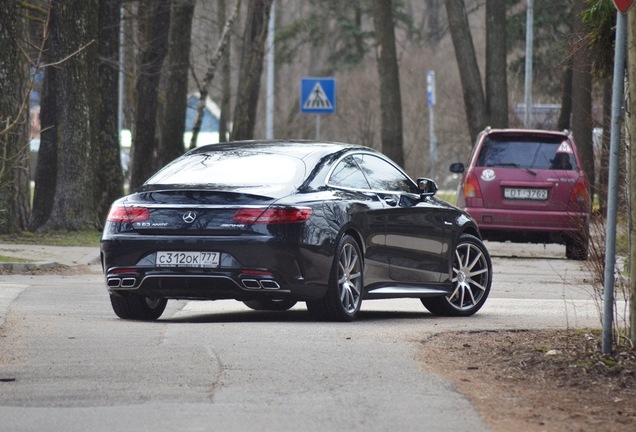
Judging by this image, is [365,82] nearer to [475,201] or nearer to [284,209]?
[475,201]

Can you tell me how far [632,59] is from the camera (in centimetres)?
878

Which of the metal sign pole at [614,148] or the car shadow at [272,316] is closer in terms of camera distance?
the metal sign pole at [614,148]

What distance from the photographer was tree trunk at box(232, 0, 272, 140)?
129 feet

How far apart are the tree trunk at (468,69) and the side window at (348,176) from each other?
21.8 metres

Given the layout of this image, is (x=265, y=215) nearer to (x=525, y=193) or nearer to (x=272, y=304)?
(x=272, y=304)

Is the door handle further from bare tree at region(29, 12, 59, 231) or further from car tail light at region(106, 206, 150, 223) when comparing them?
bare tree at region(29, 12, 59, 231)

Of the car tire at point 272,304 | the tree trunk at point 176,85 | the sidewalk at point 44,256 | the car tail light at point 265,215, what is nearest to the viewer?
the car tail light at point 265,215

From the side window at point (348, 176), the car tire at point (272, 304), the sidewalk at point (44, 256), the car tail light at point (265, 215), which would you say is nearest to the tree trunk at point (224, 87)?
the sidewalk at point (44, 256)

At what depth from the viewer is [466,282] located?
44.3ft

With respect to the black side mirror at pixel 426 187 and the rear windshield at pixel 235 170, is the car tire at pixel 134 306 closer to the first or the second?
the rear windshield at pixel 235 170

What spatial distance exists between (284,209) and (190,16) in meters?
21.5

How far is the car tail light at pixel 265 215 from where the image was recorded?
11.2 m

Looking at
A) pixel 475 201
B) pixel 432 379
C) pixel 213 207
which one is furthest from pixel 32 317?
pixel 475 201

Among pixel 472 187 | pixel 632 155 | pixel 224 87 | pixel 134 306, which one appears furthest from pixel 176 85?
pixel 632 155
